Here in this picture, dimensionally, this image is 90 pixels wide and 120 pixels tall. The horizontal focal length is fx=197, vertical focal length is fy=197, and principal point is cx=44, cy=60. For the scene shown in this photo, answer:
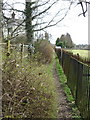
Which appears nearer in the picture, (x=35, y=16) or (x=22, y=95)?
(x=22, y=95)

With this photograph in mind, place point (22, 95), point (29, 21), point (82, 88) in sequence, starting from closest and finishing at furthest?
point (22, 95) → point (82, 88) → point (29, 21)

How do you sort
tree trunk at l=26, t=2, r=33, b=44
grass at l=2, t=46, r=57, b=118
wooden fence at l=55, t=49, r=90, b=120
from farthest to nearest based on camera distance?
tree trunk at l=26, t=2, r=33, b=44 → wooden fence at l=55, t=49, r=90, b=120 → grass at l=2, t=46, r=57, b=118

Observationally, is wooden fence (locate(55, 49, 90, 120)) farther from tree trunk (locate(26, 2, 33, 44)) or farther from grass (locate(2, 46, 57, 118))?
tree trunk (locate(26, 2, 33, 44))

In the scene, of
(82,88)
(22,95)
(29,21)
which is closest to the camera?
(22,95)

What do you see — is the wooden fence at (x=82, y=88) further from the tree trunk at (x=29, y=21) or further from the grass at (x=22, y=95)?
the tree trunk at (x=29, y=21)

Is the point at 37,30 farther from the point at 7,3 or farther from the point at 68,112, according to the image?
the point at 68,112

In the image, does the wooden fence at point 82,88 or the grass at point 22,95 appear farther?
the wooden fence at point 82,88

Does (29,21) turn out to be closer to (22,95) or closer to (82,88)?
(82,88)

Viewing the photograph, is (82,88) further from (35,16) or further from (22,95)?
(35,16)

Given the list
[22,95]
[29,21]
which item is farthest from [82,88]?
[29,21]

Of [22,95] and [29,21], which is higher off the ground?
[29,21]

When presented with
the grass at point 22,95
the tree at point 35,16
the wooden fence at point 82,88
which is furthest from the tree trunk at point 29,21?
the grass at point 22,95

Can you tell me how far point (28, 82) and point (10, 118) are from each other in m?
1.02

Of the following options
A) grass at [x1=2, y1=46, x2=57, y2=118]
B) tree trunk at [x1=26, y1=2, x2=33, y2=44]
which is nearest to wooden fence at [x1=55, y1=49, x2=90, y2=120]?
grass at [x1=2, y1=46, x2=57, y2=118]
